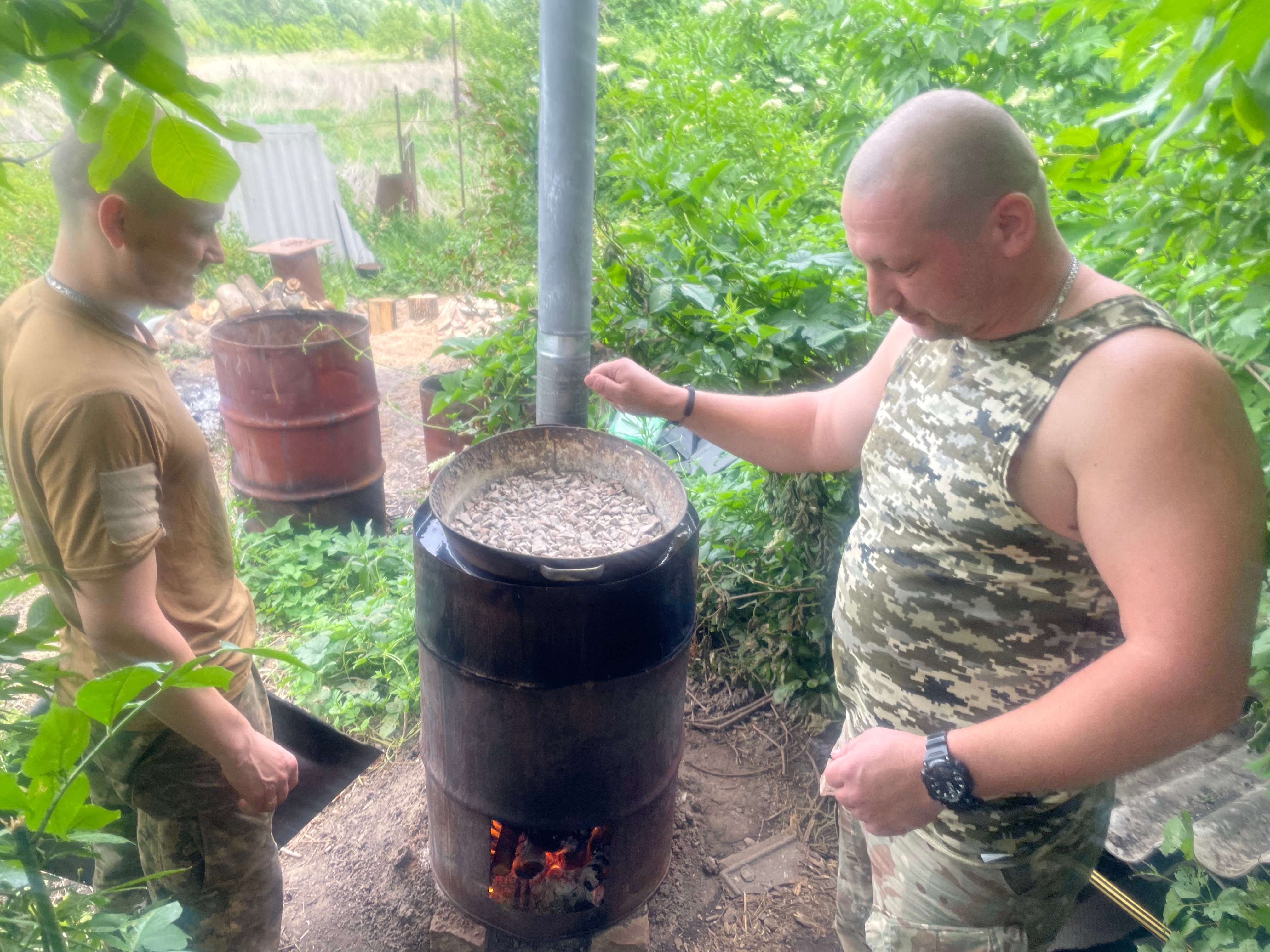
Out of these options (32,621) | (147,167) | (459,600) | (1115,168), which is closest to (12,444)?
(147,167)

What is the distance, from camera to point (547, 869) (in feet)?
6.64

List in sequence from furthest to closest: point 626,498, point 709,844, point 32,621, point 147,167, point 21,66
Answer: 1. point 709,844
2. point 626,498
3. point 147,167
4. point 32,621
5. point 21,66

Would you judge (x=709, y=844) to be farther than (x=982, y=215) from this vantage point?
Yes

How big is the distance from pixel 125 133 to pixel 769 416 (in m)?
1.50

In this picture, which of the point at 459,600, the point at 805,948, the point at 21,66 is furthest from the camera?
the point at 805,948

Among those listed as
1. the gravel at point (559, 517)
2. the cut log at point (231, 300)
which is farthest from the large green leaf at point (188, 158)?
the cut log at point (231, 300)

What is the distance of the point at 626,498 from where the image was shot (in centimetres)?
191

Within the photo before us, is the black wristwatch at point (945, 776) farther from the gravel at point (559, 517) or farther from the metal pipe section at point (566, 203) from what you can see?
the metal pipe section at point (566, 203)

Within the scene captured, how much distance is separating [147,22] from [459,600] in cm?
132

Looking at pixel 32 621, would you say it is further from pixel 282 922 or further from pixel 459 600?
pixel 282 922

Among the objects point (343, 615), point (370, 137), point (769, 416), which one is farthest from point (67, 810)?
point (370, 137)

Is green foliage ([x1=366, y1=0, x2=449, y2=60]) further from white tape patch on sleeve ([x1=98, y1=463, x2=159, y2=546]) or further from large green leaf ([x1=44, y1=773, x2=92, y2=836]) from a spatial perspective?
large green leaf ([x1=44, y1=773, x2=92, y2=836])

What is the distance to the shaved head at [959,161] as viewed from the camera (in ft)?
3.68

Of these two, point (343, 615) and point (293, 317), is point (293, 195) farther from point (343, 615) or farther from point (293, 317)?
point (343, 615)
